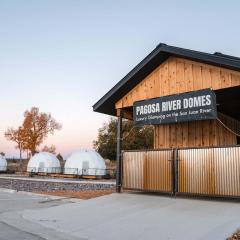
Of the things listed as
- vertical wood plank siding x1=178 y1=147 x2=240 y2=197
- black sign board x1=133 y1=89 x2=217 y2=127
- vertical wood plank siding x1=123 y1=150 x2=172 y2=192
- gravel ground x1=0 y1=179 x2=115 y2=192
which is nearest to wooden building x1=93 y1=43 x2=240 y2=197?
black sign board x1=133 y1=89 x2=217 y2=127

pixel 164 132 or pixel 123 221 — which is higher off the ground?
pixel 164 132

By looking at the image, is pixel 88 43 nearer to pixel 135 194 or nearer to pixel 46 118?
pixel 135 194

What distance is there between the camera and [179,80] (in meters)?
13.2

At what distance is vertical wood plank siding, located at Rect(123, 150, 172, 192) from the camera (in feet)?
41.2

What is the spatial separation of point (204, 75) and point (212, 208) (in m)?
4.65

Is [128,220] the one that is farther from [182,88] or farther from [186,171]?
[182,88]

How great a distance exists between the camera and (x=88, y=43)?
17.0 metres

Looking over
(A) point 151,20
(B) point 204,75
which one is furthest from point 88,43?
(B) point 204,75

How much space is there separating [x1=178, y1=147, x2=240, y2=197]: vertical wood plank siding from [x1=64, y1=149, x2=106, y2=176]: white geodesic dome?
31219 mm

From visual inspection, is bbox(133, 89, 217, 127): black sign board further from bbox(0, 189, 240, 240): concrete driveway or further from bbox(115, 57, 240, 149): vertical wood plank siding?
bbox(0, 189, 240, 240): concrete driveway

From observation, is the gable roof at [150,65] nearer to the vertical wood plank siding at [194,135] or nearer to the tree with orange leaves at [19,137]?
the vertical wood plank siding at [194,135]

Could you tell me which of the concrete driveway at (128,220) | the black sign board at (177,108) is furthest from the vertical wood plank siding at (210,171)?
the black sign board at (177,108)

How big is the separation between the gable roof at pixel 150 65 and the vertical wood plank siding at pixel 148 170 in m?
2.39

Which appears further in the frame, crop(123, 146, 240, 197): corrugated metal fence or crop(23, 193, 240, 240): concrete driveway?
crop(123, 146, 240, 197): corrugated metal fence
